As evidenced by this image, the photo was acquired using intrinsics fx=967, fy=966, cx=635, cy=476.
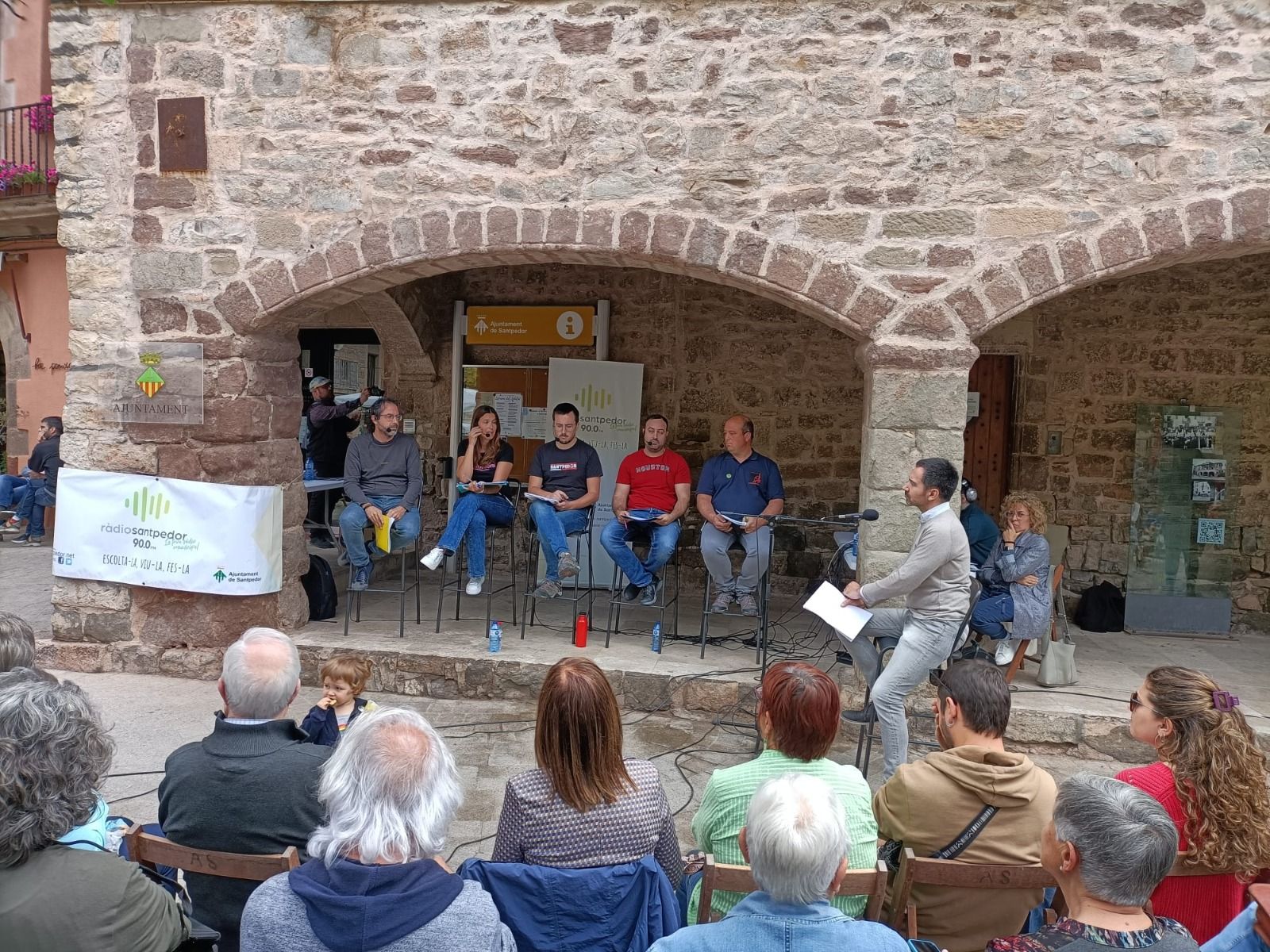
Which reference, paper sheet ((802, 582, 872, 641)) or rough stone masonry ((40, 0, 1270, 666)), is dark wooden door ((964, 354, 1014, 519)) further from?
paper sheet ((802, 582, 872, 641))

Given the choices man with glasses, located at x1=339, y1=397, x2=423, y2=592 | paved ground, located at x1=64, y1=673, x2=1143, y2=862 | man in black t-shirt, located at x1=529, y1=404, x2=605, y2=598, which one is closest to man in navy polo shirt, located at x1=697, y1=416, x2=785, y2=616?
man in black t-shirt, located at x1=529, y1=404, x2=605, y2=598

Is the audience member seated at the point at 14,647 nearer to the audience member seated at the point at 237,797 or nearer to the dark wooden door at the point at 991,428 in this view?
the audience member seated at the point at 237,797

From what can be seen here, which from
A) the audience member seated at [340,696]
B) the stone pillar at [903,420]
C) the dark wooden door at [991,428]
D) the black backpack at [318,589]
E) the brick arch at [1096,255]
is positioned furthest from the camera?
the dark wooden door at [991,428]

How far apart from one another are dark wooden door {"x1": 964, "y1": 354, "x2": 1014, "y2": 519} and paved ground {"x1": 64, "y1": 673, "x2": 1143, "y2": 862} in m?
2.92

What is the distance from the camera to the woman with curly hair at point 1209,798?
2020 millimetres

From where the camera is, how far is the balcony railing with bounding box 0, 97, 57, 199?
9.44m

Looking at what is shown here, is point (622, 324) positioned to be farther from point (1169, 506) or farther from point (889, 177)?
point (1169, 506)

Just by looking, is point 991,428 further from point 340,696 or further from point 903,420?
point 340,696

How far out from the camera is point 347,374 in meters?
8.77

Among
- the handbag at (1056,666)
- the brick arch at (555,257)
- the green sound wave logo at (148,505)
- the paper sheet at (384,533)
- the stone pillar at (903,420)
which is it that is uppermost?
the brick arch at (555,257)

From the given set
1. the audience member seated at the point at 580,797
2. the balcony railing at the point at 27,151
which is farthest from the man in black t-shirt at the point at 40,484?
the audience member seated at the point at 580,797

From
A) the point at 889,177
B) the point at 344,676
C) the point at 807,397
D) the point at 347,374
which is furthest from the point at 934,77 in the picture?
the point at 347,374

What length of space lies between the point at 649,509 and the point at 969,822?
12.3 ft

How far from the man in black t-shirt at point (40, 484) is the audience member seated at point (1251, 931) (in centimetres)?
1026
